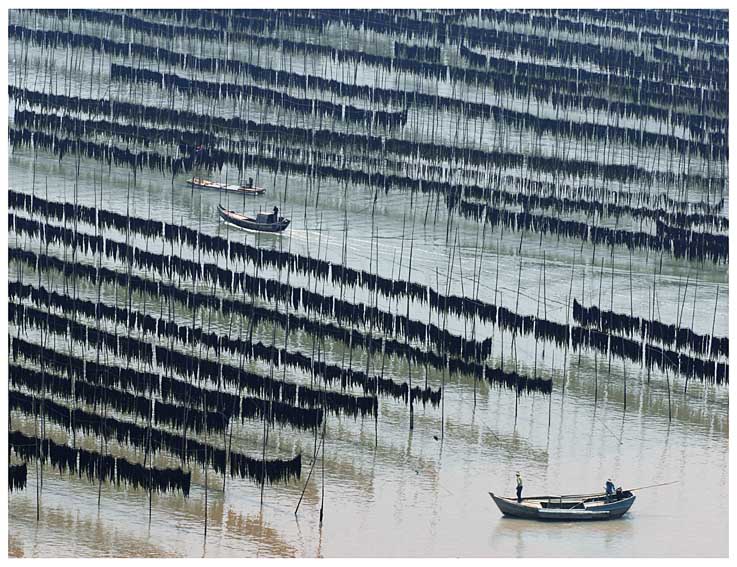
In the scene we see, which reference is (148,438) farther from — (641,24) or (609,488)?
(641,24)

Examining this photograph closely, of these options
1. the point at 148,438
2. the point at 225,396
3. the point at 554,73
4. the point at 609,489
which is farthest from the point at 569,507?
the point at 554,73

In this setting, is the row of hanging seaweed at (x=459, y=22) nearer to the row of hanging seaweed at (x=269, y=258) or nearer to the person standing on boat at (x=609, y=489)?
the row of hanging seaweed at (x=269, y=258)

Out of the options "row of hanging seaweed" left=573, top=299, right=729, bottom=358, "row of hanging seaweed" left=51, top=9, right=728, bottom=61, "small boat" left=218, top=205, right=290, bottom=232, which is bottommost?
"row of hanging seaweed" left=573, top=299, right=729, bottom=358

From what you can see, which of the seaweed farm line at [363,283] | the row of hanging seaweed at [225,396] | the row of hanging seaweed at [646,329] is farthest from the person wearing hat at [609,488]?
the row of hanging seaweed at [225,396]

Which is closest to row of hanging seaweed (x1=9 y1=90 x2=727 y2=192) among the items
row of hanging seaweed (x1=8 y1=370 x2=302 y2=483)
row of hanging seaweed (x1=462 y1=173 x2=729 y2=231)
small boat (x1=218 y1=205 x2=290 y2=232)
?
row of hanging seaweed (x1=462 y1=173 x2=729 y2=231)

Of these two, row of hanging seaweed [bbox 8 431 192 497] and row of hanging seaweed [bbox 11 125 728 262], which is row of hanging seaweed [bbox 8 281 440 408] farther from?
row of hanging seaweed [bbox 11 125 728 262]

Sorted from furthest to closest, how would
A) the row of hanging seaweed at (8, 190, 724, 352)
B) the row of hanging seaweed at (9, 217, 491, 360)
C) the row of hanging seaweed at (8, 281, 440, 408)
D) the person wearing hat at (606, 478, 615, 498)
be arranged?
1. the row of hanging seaweed at (8, 190, 724, 352)
2. the row of hanging seaweed at (9, 217, 491, 360)
3. the row of hanging seaweed at (8, 281, 440, 408)
4. the person wearing hat at (606, 478, 615, 498)
